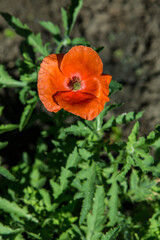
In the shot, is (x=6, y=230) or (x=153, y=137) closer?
(x=153, y=137)

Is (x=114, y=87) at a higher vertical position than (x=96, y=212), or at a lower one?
higher

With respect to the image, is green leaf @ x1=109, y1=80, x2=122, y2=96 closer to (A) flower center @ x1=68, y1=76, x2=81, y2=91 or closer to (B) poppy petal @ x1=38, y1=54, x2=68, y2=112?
(A) flower center @ x1=68, y1=76, x2=81, y2=91

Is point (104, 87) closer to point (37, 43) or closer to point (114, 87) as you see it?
point (114, 87)

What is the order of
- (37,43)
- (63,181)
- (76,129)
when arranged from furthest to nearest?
(37,43) → (63,181) → (76,129)

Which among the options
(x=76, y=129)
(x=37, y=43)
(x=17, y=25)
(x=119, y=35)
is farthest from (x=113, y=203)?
(x=119, y=35)

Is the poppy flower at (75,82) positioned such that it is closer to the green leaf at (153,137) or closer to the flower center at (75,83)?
the flower center at (75,83)

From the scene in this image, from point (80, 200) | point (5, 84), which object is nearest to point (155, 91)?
point (80, 200)

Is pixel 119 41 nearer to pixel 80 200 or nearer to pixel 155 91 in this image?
pixel 155 91
